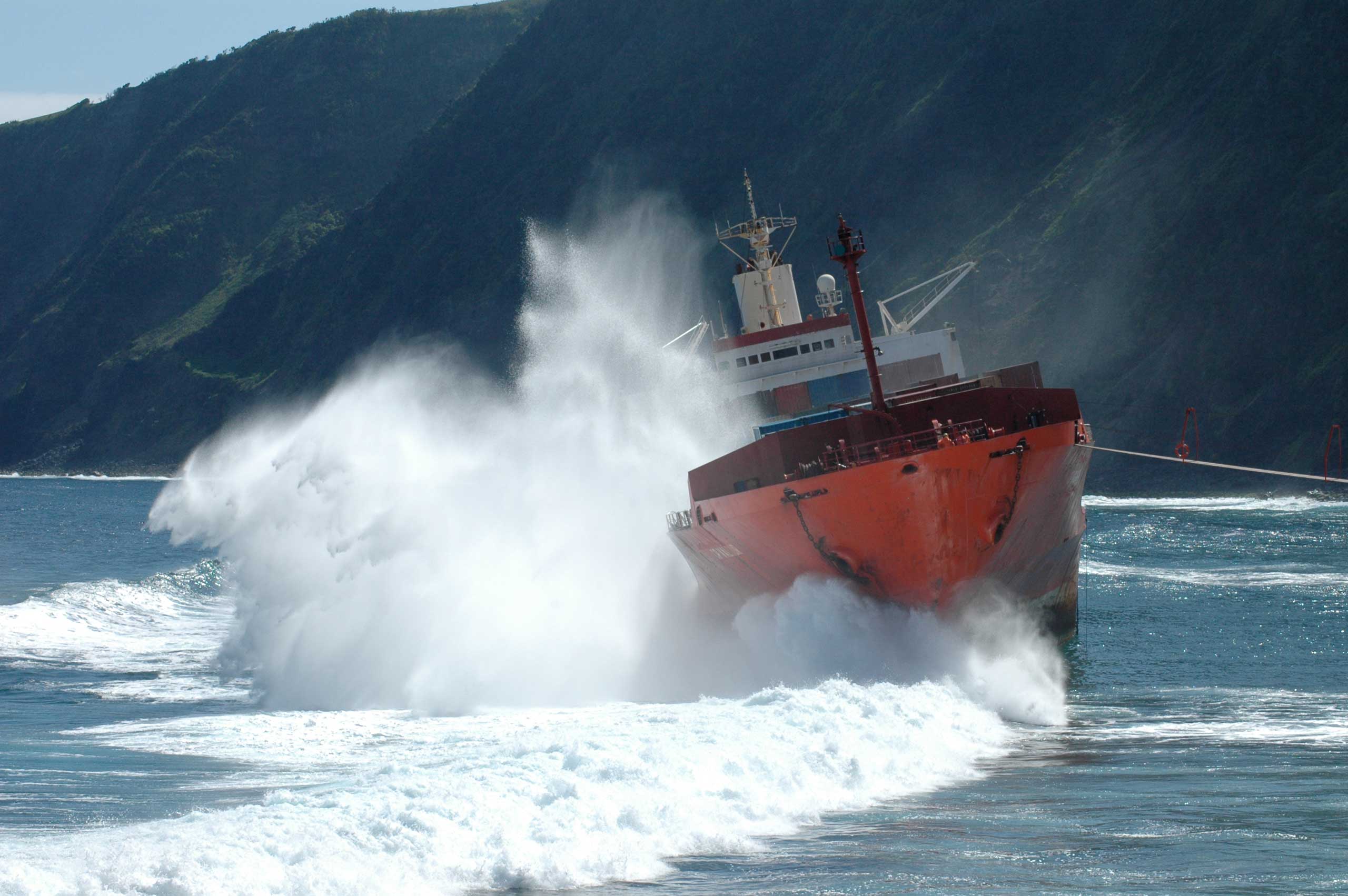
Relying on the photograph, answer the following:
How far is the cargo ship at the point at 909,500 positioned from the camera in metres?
20.4

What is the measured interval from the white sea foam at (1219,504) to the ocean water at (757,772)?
21080 millimetres

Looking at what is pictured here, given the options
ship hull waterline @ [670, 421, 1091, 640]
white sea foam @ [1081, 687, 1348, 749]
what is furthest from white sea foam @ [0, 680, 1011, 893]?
ship hull waterline @ [670, 421, 1091, 640]

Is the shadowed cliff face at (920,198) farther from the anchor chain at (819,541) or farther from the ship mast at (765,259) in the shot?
the anchor chain at (819,541)

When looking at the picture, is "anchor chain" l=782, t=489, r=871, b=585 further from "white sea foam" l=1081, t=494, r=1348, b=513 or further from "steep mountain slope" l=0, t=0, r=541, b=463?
"steep mountain slope" l=0, t=0, r=541, b=463

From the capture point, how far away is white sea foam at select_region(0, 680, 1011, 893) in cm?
1070

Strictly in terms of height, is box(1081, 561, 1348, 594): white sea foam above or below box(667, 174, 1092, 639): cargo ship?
below

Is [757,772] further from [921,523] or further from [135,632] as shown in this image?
[135,632]

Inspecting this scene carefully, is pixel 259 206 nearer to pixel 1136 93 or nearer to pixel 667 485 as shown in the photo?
pixel 1136 93

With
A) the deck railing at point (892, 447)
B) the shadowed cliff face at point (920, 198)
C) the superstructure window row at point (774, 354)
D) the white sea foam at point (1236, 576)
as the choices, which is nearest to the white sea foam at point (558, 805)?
the deck railing at point (892, 447)

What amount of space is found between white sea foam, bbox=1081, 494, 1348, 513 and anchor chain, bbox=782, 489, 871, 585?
88.3 feet

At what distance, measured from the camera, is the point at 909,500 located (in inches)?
802

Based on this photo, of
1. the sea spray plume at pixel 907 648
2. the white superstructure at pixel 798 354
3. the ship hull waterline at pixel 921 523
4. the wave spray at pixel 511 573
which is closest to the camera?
the sea spray plume at pixel 907 648

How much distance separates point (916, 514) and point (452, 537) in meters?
11.1

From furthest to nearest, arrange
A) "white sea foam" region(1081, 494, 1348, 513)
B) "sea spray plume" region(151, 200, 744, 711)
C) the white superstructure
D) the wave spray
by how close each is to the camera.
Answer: "white sea foam" region(1081, 494, 1348, 513) < the white superstructure < "sea spray plume" region(151, 200, 744, 711) < the wave spray
